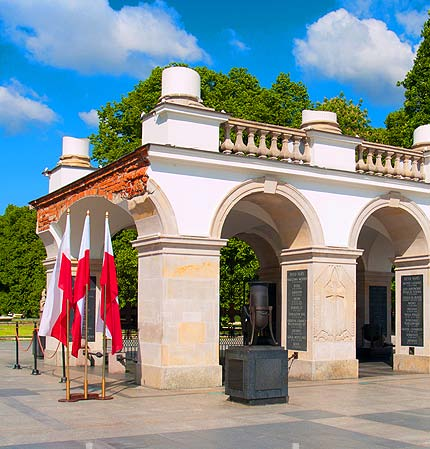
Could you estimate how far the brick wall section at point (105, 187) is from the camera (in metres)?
14.8

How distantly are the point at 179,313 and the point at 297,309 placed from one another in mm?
3517

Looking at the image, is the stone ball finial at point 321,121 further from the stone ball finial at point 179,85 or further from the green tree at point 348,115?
the green tree at point 348,115

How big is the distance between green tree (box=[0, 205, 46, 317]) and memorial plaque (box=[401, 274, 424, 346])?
134 ft

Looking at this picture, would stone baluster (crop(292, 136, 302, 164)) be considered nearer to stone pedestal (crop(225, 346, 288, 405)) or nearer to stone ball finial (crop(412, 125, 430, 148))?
stone ball finial (crop(412, 125, 430, 148))

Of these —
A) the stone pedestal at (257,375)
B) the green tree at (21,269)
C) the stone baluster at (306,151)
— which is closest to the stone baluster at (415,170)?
the stone baluster at (306,151)

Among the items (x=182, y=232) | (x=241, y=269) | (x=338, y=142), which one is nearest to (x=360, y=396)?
Answer: (x=182, y=232)

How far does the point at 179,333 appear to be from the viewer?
47.5 ft

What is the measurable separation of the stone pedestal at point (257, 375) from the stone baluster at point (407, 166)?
801 centimetres

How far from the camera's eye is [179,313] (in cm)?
1455

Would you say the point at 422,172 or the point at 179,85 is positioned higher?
the point at 179,85

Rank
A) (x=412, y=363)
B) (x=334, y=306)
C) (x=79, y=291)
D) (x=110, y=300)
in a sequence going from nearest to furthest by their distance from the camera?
(x=79, y=291) → (x=110, y=300) → (x=334, y=306) → (x=412, y=363)

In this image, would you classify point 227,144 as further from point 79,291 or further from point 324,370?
point 324,370

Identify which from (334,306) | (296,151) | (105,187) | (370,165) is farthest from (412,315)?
(105,187)

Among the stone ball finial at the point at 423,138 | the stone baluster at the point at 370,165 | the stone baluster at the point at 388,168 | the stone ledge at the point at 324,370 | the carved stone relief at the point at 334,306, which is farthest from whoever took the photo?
the stone ball finial at the point at 423,138
